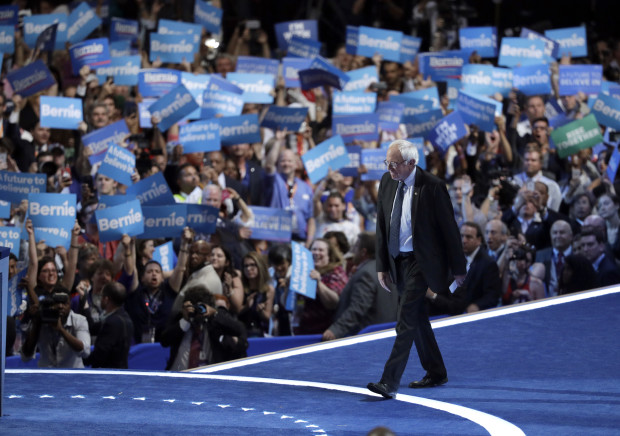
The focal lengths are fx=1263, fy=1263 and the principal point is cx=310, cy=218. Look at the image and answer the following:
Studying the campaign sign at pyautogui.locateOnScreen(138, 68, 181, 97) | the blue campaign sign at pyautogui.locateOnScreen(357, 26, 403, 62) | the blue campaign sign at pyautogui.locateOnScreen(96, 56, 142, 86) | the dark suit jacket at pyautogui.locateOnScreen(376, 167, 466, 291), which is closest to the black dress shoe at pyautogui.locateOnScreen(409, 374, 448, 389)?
the dark suit jacket at pyautogui.locateOnScreen(376, 167, 466, 291)

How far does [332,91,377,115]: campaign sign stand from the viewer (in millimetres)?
11562

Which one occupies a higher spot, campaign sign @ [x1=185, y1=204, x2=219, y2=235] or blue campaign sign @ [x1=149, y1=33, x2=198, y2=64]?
blue campaign sign @ [x1=149, y1=33, x2=198, y2=64]

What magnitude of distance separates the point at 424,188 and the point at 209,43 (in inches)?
293

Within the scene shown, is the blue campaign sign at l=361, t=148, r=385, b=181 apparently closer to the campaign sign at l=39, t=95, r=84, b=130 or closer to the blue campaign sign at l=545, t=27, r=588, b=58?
the campaign sign at l=39, t=95, r=84, b=130

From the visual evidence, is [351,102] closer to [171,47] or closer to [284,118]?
[284,118]

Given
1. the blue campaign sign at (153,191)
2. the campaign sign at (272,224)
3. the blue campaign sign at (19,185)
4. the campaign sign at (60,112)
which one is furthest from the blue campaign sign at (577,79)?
the blue campaign sign at (19,185)

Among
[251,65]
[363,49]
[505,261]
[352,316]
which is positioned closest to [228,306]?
[352,316]

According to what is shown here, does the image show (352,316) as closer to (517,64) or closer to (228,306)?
(228,306)

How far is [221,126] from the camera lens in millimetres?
10562

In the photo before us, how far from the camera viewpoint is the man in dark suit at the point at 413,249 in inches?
241

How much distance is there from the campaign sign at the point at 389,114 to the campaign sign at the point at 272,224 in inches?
82.7

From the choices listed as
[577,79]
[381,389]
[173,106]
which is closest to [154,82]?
[173,106]

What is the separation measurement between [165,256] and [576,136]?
384cm

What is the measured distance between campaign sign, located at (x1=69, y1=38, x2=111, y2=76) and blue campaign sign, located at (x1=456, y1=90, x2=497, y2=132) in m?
3.28
